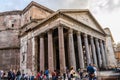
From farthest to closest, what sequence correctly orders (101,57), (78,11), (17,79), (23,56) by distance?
(101,57)
(23,56)
(78,11)
(17,79)

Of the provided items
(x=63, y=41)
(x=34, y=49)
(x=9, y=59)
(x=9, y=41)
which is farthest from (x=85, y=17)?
(x=9, y=59)

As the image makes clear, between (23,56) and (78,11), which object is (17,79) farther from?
(78,11)

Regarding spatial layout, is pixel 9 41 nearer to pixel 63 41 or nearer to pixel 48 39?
pixel 48 39

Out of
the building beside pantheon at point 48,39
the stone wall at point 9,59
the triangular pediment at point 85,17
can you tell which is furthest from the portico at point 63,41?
the stone wall at point 9,59

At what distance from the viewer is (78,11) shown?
70.9 feet

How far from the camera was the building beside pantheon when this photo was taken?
1888 centimetres

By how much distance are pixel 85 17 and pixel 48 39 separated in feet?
24.7

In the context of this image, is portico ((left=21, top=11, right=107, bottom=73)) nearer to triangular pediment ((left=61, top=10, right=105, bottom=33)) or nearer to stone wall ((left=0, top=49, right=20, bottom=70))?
triangular pediment ((left=61, top=10, right=105, bottom=33))

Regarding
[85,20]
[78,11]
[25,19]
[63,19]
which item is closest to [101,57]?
[85,20]

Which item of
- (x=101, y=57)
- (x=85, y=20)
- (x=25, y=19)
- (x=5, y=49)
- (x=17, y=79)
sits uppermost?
(x=25, y=19)

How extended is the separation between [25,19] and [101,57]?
50.6 ft

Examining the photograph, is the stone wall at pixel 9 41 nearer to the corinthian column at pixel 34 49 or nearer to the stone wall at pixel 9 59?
the stone wall at pixel 9 59

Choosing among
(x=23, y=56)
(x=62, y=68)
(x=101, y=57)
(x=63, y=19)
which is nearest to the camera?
(x=62, y=68)

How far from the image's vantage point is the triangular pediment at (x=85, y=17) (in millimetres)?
20188
